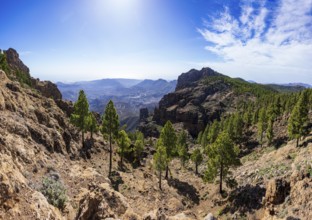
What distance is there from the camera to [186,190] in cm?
4334

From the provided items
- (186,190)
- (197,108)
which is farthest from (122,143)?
(197,108)

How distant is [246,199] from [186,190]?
49.3ft

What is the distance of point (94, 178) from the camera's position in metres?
29.7

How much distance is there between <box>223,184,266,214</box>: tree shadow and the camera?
92.3 feet

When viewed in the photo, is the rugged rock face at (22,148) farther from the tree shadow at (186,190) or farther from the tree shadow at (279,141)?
the tree shadow at (279,141)

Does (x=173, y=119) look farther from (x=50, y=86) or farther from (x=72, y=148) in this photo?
(x=72, y=148)

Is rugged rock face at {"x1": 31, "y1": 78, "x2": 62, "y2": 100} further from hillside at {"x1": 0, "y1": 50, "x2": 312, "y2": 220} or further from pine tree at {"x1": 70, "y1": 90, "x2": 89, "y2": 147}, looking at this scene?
pine tree at {"x1": 70, "y1": 90, "x2": 89, "y2": 147}

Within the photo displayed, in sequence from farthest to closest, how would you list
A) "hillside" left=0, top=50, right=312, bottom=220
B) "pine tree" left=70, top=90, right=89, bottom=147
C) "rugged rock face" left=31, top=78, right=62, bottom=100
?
1. "rugged rock face" left=31, top=78, right=62, bottom=100
2. "pine tree" left=70, top=90, right=89, bottom=147
3. "hillside" left=0, top=50, right=312, bottom=220

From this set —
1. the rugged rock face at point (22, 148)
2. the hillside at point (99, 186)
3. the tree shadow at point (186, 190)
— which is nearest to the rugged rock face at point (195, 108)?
the hillside at point (99, 186)

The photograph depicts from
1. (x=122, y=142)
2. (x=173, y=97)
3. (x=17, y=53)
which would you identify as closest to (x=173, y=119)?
→ (x=173, y=97)

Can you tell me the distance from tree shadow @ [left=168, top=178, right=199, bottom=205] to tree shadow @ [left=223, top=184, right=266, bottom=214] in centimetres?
857

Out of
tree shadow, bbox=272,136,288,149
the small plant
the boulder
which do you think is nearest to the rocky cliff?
tree shadow, bbox=272,136,288,149

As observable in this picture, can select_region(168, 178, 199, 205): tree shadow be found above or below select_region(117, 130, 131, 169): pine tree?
below

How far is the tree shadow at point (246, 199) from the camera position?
28.1 meters
